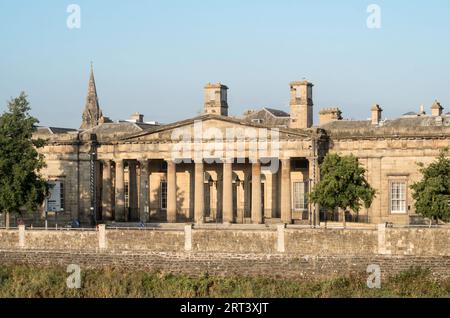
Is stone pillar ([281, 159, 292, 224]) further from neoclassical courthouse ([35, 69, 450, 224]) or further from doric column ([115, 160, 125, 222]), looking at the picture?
doric column ([115, 160, 125, 222])

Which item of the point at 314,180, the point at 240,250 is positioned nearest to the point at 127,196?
the point at 314,180

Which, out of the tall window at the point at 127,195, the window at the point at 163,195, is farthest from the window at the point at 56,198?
the window at the point at 163,195

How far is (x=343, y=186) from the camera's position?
171ft

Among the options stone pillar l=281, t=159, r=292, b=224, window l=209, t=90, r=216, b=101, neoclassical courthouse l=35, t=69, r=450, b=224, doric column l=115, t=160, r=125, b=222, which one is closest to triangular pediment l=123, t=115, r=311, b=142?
neoclassical courthouse l=35, t=69, r=450, b=224

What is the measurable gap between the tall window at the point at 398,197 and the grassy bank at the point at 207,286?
13371 millimetres

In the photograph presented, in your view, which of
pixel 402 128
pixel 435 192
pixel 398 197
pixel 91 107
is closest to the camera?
pixel 435 192

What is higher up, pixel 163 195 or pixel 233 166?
pixel 233 166

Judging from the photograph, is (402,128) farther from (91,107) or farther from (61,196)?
(91,107)

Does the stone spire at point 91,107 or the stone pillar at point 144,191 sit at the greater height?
the stone spire at point 91,107

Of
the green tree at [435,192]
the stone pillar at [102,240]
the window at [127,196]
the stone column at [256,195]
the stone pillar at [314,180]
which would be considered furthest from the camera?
the window at [127,196]

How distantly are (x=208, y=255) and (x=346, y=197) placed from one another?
27.3 ft

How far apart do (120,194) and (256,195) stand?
26.9 ft

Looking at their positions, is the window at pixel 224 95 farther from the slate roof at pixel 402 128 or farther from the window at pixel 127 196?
the window at pixel 127 196

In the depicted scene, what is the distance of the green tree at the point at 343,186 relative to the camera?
170 ft
